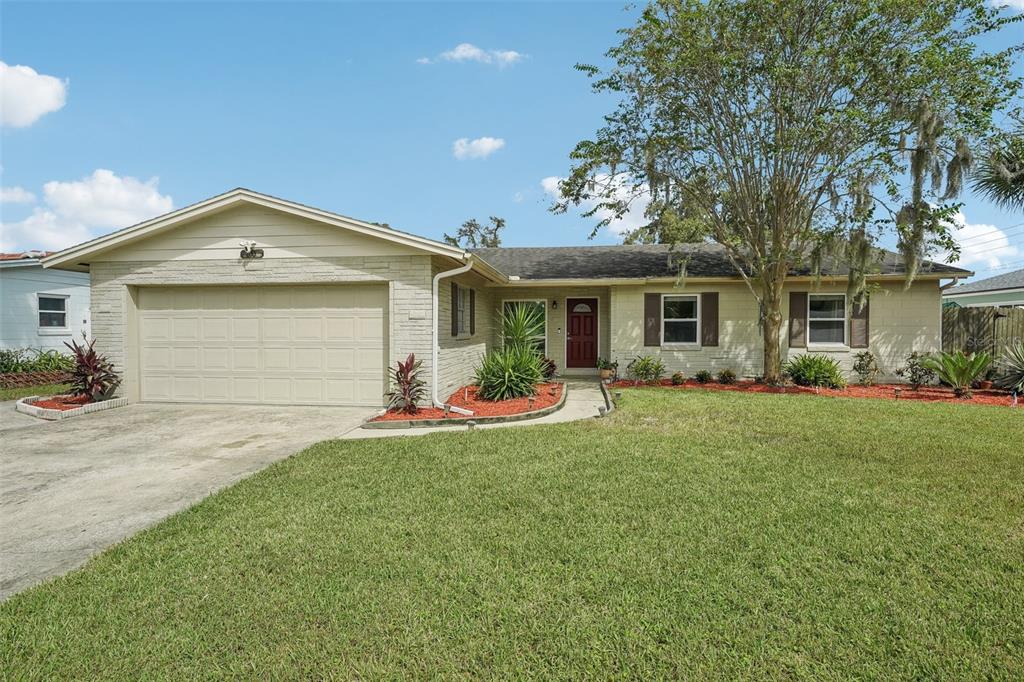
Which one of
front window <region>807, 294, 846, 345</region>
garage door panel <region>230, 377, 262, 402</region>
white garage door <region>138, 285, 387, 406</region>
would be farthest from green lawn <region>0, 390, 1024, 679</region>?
front window <region>807, 294, 846, 345</region>

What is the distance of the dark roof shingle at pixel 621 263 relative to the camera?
12258 millimetres

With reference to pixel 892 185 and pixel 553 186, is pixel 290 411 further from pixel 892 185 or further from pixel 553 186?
pixel 892 185

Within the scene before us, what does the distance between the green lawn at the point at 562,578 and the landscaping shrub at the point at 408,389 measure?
2.91m

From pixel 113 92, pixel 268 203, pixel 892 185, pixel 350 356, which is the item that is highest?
pixel 113 92

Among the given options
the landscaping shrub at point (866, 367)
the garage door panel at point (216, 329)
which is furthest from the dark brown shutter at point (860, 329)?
the garage door panel at point (216, 329)

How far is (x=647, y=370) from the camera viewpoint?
40.2 ft

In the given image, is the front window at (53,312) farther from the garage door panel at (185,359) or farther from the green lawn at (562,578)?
the green lawn at (562,578)

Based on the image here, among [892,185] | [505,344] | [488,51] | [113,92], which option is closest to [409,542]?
[505,344]

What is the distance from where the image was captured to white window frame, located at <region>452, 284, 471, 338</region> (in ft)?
34.2

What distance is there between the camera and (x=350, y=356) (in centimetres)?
905

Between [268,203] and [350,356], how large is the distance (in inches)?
119

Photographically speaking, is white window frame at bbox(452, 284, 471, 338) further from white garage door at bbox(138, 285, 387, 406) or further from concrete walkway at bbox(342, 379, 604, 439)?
concrete walkway at bbox(342, 379, 604, 439)

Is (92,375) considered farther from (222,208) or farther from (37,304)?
(37,304)

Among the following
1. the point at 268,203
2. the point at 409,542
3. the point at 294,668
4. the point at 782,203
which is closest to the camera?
the point at 294,668
